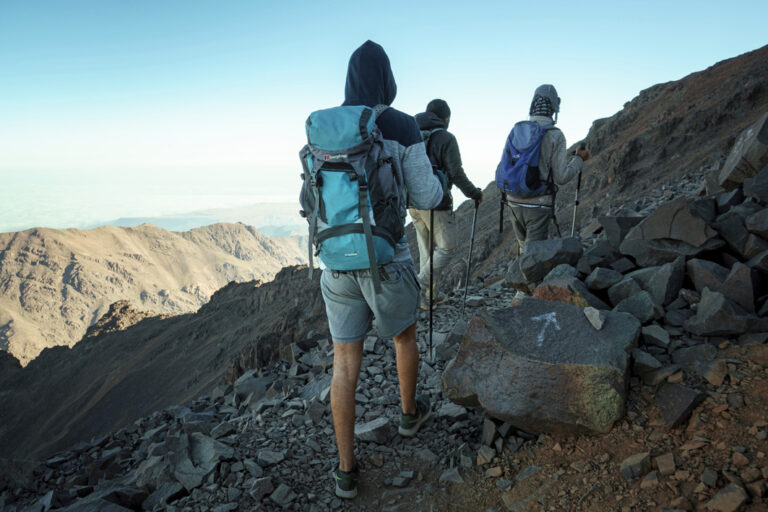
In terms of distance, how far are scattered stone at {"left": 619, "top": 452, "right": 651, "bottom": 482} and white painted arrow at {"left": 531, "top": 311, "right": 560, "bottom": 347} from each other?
974 millimetres

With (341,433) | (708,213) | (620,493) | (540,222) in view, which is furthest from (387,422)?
(708,213)

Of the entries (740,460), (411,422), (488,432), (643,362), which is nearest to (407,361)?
(411,422)

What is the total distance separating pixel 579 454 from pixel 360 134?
2.69m

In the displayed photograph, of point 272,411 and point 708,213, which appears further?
point 272,411

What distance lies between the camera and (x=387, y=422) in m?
4.14

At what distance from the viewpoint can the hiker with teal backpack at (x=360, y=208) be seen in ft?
9.45

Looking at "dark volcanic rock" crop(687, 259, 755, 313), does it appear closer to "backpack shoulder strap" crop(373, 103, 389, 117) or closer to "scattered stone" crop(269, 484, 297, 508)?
"backpack shoulder strap" crop(373, 103, 389, 117)

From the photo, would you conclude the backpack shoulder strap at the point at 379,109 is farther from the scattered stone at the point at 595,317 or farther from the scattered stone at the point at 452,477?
the scattered stone at the point at 452,477

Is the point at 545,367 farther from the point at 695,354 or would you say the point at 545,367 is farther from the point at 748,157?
the point at 748,157

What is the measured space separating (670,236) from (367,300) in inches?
133

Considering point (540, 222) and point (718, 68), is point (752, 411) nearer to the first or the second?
point (540, 222)

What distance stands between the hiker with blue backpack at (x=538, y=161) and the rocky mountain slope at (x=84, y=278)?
111047 millimetres

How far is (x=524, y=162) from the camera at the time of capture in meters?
5.15

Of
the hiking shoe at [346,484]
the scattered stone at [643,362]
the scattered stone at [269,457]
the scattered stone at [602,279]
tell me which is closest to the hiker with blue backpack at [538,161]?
the scattered stone at [602,279]
